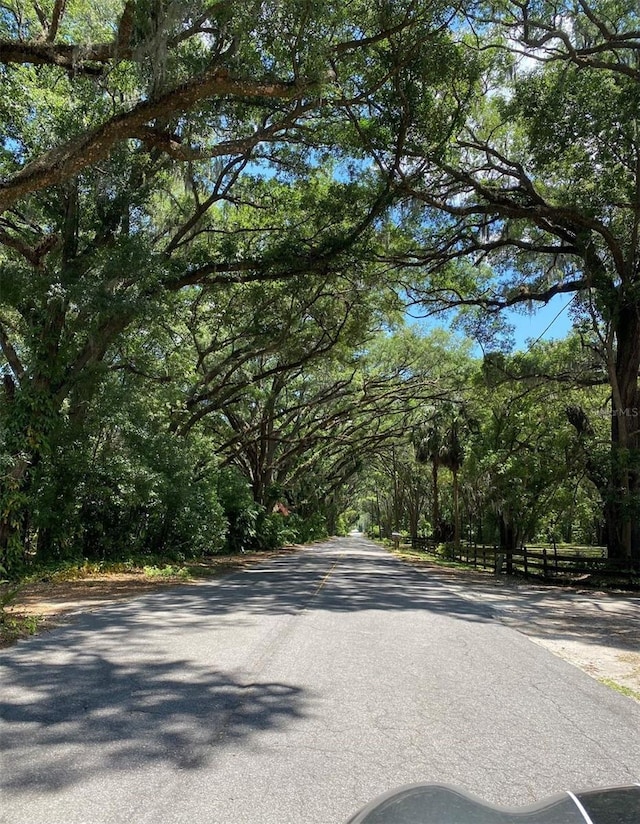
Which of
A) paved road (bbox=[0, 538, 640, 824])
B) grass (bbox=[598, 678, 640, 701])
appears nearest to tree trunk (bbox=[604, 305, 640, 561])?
paved road (bbox=[0, 538, 640, 824])

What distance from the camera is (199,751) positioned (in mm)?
4078

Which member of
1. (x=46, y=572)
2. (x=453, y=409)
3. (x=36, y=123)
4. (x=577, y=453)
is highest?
(x=36, y=123)

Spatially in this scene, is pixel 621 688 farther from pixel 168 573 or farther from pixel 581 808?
pixel 168 573

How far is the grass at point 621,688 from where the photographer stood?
5844mm

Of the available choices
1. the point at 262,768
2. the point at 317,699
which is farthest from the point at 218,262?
the point at 262,768

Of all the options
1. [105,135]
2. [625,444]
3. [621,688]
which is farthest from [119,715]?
[625,444]

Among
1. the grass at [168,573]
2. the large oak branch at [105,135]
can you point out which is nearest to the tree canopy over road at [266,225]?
the large oak branch at [105,135]

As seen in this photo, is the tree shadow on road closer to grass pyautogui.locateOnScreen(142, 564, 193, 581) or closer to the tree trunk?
grass pyautogui.locateOnScreen(142, 564, 193, 581)

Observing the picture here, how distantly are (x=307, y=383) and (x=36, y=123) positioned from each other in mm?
24579

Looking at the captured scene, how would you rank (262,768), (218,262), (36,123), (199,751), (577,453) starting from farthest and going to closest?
(577,453), (218,262), (36,123), (199,751), (262,768)

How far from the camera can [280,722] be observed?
4.70 meters

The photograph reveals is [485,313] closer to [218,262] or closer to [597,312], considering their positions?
[597,312]

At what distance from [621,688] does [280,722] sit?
361cm

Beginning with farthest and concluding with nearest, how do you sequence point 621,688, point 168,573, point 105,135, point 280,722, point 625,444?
point 168,573 < point 625,444 < point 105,135 < point 621,688 < point 280,722
